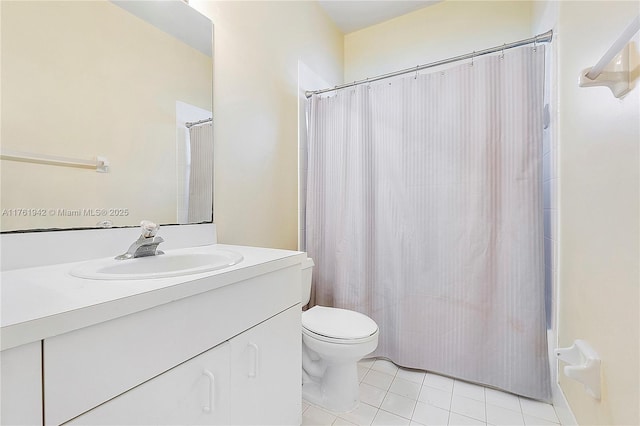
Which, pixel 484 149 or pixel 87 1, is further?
pixel 484 149

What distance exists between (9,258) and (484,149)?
1.94 m

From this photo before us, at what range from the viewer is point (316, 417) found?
138 centimetres

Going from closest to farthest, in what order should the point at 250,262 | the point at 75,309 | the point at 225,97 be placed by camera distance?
the point at 75,309, the point at 250,262, the point at 225,97

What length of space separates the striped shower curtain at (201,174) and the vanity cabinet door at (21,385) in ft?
2.69

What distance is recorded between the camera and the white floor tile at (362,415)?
1.35 metres

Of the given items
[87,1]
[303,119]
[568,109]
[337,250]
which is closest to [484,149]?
[568,109]

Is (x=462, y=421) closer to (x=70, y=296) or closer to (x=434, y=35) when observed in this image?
(x=70, y=296)

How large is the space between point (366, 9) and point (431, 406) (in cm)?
261

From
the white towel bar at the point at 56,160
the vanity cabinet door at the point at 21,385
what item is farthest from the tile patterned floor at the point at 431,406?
the white towel bar at the point at 56,160

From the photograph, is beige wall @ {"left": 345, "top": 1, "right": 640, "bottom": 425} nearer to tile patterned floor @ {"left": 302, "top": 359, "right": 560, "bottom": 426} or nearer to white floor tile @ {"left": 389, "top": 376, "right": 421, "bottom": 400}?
tile patterned floor @ {"left": 302, "top": 359, "right": 560, "bottom": 426}

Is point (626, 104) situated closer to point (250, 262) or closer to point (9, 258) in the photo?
point (250, 262)

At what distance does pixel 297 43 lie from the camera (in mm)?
1910

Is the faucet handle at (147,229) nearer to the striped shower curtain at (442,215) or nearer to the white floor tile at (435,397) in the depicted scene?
the striped shower curtain at (442,215)

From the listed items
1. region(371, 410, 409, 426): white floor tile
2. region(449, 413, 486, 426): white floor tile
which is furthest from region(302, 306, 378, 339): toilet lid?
region(449, 413, 486, 426): white floor tile
